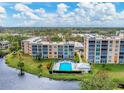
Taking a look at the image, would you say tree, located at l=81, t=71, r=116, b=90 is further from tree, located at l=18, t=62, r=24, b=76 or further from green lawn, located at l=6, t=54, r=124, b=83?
tree, located at l=18, t=62, r=24, b=76

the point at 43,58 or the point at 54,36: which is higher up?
the point at 54,36

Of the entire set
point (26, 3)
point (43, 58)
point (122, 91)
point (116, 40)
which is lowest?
point (122, 91)

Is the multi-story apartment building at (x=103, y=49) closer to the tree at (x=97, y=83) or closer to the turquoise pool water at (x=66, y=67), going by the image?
the turquoise pool water at (x=66, y=67)

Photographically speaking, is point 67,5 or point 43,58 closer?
point 67,5

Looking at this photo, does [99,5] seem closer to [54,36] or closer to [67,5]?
[67,5]

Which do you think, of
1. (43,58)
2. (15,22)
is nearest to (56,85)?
(43,58)

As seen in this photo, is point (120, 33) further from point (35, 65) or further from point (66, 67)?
point (35, 65)
